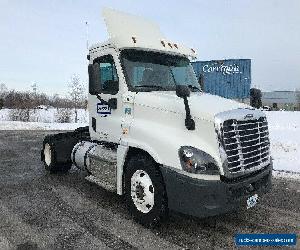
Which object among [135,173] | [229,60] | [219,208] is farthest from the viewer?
[229,60]

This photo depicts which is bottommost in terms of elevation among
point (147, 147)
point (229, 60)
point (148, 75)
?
point (147, 147)

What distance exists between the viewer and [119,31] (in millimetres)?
6195

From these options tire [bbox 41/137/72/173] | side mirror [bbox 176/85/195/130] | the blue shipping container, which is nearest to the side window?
side mirror [bbox 176/85/195/130]

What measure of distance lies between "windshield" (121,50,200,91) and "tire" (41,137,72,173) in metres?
3.81

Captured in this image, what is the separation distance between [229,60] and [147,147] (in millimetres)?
31873

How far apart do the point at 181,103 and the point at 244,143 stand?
108 cm

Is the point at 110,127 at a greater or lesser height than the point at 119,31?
lesser

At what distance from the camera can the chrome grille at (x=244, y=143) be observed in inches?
180

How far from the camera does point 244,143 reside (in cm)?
478

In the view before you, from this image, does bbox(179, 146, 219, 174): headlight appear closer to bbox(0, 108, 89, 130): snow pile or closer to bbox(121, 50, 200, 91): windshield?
bbox(121, 50, 200, 91): windshield

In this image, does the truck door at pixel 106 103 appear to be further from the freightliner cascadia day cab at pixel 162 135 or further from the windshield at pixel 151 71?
the windshield at pixel 151 71

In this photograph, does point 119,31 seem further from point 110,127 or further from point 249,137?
point 249,137

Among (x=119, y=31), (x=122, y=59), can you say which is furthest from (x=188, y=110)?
(x=119, y=31)

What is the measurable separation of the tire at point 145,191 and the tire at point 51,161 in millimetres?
3739
